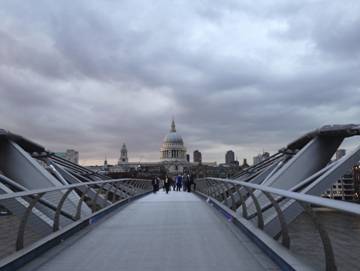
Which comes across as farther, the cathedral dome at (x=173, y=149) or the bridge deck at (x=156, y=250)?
the cathedral dome at (x=173, y=149)

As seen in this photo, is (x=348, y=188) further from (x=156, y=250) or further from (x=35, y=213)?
(x=156, y=250)

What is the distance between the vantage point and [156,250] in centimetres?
710

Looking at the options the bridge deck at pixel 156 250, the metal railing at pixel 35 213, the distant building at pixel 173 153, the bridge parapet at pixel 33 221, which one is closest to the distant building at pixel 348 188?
the distant building at pixel 173 153

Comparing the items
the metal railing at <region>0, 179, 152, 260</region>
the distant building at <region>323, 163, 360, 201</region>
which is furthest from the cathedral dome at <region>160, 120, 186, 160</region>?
the metal railing at <region>0, 179, 152, 260</region>

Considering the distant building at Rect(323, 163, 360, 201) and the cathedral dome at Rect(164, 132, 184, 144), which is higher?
the cathedral dome at Rect(164, 132, 184, 144)

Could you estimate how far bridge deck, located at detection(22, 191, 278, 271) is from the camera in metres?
6.00

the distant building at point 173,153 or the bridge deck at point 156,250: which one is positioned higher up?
the distant building at point 173,153

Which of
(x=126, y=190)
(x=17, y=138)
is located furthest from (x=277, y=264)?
(x=126, y=190)

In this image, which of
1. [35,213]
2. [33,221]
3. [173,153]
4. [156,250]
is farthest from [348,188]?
[156,250]

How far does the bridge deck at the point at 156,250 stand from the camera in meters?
6.00

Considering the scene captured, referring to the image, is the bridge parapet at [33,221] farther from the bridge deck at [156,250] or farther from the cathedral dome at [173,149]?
the cathedral dome at [173,149]

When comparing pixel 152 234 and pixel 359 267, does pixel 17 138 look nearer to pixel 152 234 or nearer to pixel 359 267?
pixel 152 234

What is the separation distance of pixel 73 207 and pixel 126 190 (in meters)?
11.0

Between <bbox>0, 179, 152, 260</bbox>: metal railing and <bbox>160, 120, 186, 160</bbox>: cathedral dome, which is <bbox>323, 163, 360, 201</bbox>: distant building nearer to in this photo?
<bbox>160, 120, 186, 160</bbox>: cathedral dome
